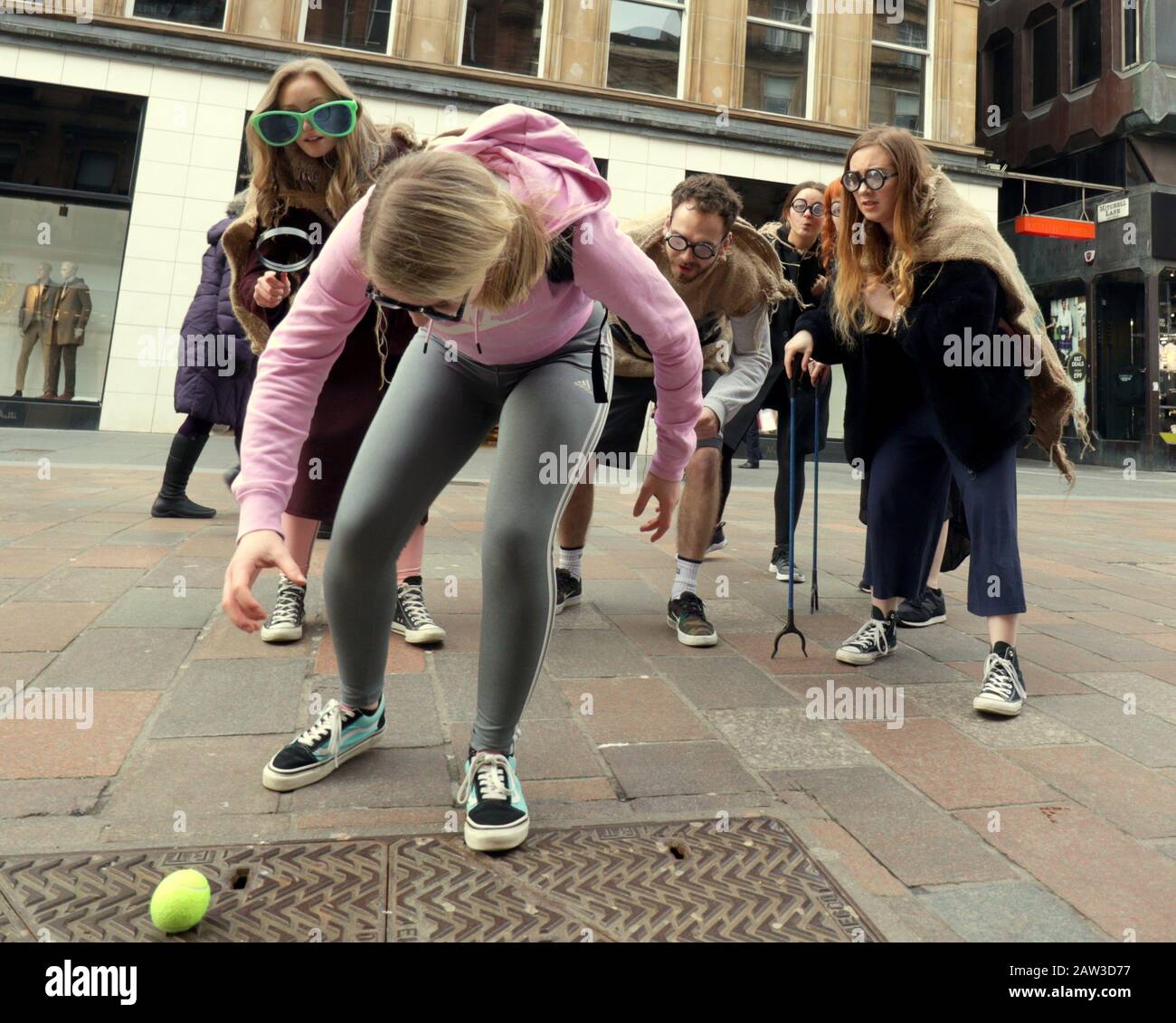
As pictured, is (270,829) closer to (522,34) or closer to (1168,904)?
(1168,904)

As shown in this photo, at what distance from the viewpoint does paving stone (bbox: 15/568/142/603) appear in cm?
388

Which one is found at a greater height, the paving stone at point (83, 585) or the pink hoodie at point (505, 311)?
the pink hoodie at point (505, 311)

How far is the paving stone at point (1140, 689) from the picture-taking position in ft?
10.2

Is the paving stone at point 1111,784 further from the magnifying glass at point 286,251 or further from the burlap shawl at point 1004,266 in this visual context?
the magnifying glass at point 286,251


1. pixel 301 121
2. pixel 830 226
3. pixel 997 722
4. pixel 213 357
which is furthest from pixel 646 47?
pixel 997 722

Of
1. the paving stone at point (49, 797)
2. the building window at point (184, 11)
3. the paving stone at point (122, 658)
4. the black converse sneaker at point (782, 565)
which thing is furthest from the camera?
the building window at point (184, 11)

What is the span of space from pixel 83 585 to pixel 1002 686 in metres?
3.71

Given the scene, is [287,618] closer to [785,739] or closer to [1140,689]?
[785,739]

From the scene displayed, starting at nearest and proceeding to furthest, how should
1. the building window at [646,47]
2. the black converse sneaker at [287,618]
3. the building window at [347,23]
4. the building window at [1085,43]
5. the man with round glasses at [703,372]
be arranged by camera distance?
1. the black converse sneaker at [287,618]
2. the man with round glasses at [703,372]
3. the building window at [347,23]
4. the building window at [646,47]
5. the building window at [1085,43]

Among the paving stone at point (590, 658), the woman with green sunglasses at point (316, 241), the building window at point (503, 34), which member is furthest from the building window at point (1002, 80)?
the woman with green sunglasses at point (316, 241)

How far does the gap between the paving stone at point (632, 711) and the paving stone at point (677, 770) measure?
0.08 metres

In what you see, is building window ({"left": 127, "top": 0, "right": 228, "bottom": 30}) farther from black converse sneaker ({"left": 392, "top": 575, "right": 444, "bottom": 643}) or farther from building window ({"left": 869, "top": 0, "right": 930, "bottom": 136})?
black converse sneaker ({"left": 392, "top": 575, "right": 444, "bottom": 643})
